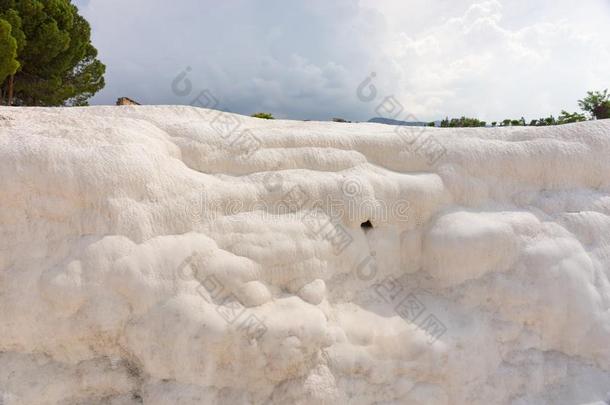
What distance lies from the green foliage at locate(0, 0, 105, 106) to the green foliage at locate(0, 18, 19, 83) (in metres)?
1.38

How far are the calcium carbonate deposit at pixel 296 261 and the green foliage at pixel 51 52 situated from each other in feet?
50.4

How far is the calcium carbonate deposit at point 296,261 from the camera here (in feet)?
10.6

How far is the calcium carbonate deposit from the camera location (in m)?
3.22

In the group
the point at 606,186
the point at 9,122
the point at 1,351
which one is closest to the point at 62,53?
the point at 9,122

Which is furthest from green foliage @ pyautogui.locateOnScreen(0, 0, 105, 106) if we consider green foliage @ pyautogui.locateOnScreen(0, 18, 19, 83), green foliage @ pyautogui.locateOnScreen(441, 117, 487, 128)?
green foliage @ pyautogui.locateOnScreen(441, 117, 487, 128)

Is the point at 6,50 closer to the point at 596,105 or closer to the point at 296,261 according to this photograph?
the point at 296,261

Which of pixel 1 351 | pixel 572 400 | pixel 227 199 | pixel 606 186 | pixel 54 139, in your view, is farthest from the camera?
pixel 606 186

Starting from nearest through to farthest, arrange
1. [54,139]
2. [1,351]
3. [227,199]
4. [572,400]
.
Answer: [1,351]
[54,139]
[227,199]
[572,400]

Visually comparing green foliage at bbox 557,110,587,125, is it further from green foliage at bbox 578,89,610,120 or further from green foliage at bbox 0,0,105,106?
green foliage at bbox 0,0,105,106

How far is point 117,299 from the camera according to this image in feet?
10.6

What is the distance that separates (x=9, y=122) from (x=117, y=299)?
1.80m

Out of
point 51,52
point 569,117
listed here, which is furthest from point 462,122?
point 51,52

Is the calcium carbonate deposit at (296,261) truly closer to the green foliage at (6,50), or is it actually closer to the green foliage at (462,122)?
the green foliage at (6,50)

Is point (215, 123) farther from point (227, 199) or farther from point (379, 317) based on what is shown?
point (379, 317)
